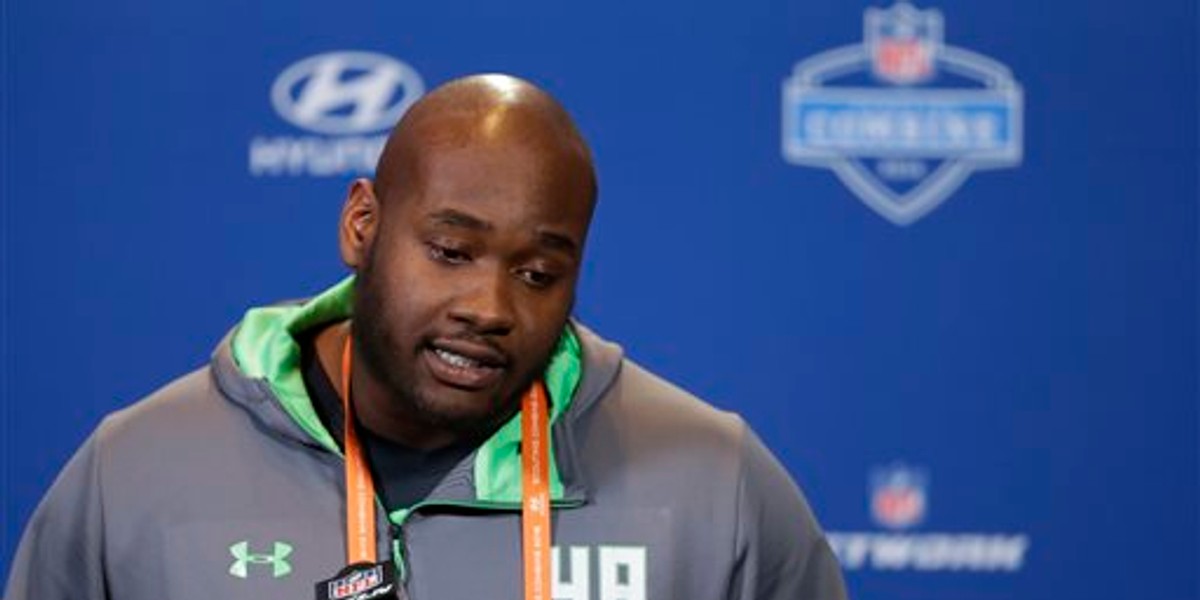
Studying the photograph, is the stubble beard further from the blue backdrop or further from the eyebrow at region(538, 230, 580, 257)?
the blue backdrop

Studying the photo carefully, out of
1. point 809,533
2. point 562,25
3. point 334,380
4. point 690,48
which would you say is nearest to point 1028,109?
point 690,48

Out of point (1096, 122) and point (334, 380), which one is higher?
point (1096, 122)

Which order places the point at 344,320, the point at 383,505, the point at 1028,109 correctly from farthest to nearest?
the point at 1028,109, the point at 344,320, the point at 383,505

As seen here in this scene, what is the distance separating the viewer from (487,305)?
66.8 inches

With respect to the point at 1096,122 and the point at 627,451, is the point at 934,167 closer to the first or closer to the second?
the point at 1096,122

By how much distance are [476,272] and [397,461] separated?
0.24 meters

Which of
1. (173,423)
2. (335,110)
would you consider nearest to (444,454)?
(173,423)

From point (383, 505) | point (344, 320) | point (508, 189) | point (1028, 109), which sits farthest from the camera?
point (1028, 109)

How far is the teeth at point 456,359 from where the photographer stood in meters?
1.73

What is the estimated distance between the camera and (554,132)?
1.78 metres

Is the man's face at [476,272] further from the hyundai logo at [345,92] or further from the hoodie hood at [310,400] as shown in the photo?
the hyundai logo at [345,92]

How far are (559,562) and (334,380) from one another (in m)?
0.28

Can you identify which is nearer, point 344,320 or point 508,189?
point 508,189

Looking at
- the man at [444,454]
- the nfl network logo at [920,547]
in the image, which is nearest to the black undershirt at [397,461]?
the man at [444,454]
